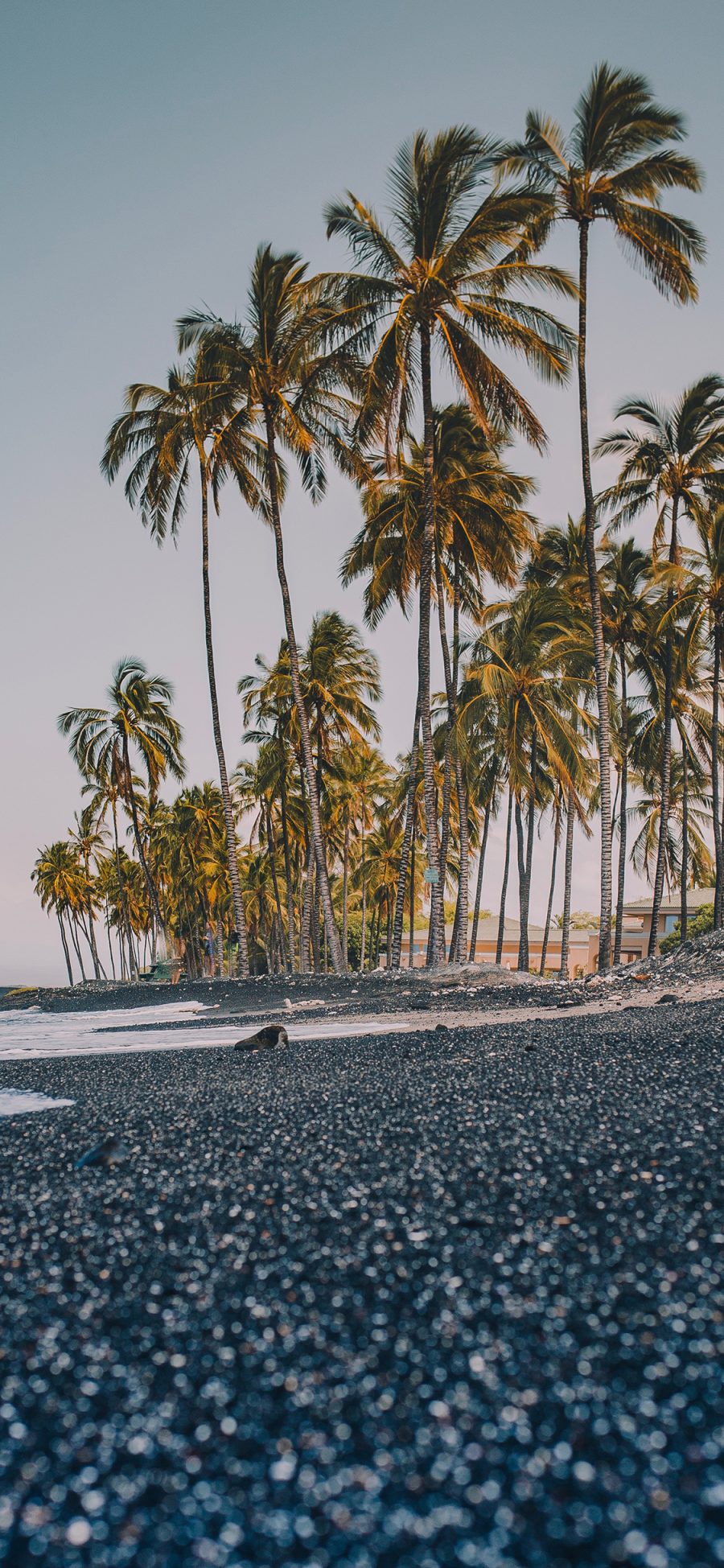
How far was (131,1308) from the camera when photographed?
2486mm

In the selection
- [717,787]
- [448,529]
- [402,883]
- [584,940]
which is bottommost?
[584,940]

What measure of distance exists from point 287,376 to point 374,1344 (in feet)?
62.0

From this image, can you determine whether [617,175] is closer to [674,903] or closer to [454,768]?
[454,768]

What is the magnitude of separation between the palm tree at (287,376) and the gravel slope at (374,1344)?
1483 centimetres

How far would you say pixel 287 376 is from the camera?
18.2 metres

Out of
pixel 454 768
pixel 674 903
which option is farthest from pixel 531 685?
pixel 674 903

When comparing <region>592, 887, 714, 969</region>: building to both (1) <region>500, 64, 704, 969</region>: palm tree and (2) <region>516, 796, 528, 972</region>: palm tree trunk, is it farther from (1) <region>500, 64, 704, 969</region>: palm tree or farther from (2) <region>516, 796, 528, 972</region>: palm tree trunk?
(1) <region>500, 64, 704, 969</region>: palm tree

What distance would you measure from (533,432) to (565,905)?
581 inches

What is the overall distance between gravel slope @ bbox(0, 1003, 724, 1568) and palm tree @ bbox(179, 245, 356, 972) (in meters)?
14.8

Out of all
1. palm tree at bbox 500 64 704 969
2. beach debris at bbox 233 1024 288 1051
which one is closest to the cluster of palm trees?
palm tree at bbox 500 64 704 969

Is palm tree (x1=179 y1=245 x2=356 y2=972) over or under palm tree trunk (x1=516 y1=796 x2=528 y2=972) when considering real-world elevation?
over

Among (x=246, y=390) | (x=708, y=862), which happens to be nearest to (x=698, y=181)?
(x=246, y=390)

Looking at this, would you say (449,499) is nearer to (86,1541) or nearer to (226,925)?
(86,1541)

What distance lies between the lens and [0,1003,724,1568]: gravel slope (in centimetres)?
172
